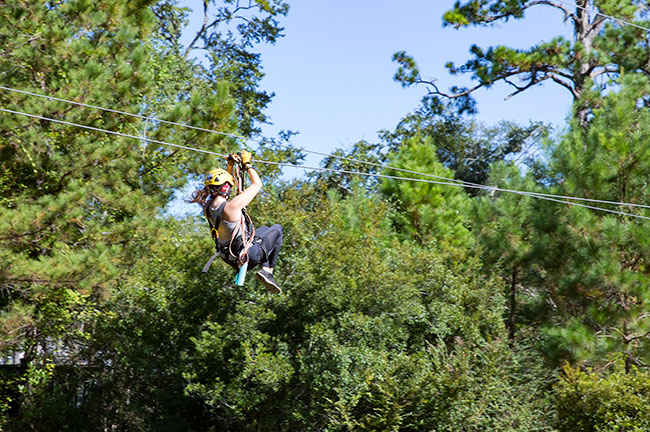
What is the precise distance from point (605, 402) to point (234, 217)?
7.11 meters

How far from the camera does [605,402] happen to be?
10961 millimetres

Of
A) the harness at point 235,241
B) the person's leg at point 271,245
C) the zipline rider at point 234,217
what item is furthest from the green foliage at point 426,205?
the harness at point 235,241

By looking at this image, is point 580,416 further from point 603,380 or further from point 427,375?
point 427,375

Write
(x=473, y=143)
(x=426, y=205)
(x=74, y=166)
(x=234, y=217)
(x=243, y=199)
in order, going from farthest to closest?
(x=473, y=143) → (x=426, y=205) → (x=74, y=166) → (x=234, y=217) → (x=243, y=199)

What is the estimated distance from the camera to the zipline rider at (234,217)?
6.74m

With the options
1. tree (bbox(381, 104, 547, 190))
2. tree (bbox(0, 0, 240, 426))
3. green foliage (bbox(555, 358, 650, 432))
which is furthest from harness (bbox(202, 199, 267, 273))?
tree (bbox(381, 104, 547, 190))

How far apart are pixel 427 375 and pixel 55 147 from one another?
Result: 7511mm

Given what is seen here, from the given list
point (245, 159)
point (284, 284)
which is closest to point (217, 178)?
point (245, 159)

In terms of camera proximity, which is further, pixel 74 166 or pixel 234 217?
pixel 74 166

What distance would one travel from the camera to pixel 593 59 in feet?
50.8

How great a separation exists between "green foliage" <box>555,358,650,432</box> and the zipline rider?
6.27 metres

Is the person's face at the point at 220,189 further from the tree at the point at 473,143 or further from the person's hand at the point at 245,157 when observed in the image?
the tree at the point at 473,143

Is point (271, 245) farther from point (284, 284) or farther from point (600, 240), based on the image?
point (600, 240)

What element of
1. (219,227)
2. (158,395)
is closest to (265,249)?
(219,227)
